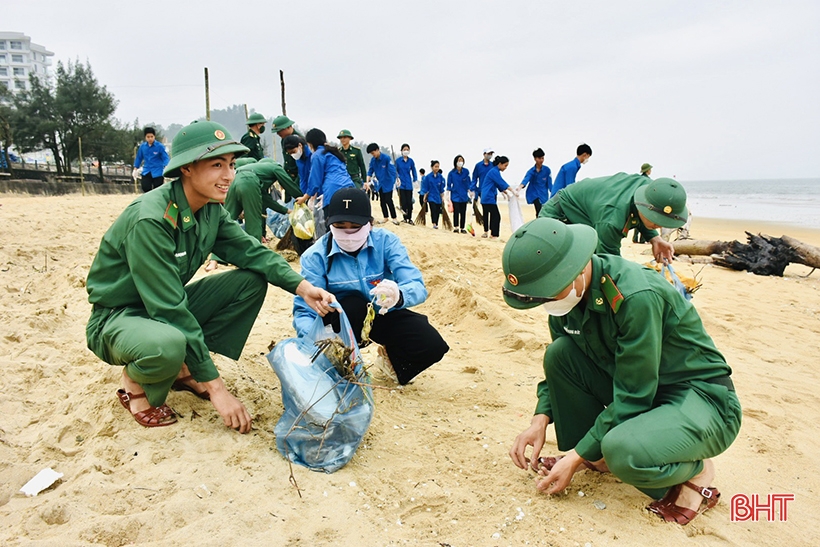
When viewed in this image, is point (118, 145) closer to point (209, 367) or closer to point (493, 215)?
point (493, 215)

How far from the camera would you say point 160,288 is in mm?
2250

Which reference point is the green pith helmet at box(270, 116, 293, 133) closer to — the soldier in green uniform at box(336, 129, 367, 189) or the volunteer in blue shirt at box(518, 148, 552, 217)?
the soldier in green uniform at box(336, 129, 367, 189)

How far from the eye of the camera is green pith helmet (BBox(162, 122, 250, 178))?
2307mm

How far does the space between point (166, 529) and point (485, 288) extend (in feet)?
14.3

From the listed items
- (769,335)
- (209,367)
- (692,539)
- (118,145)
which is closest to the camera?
(692,539)

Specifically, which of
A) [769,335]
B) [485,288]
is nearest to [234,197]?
[485,288]

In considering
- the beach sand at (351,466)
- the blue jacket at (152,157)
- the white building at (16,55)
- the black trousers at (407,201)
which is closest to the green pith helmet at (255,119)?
the blue jacket at (152,157)

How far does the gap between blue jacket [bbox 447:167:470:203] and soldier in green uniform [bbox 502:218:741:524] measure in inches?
399

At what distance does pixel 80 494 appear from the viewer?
1967mm

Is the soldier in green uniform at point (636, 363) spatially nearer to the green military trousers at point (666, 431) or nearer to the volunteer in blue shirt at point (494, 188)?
the green military trousers at point (666, 431)

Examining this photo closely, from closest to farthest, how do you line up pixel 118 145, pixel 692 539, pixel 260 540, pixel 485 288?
pixel 260 540 < pixel 692 539 < pixel 485 288 < pixel 118 145

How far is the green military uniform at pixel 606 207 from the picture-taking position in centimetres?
350

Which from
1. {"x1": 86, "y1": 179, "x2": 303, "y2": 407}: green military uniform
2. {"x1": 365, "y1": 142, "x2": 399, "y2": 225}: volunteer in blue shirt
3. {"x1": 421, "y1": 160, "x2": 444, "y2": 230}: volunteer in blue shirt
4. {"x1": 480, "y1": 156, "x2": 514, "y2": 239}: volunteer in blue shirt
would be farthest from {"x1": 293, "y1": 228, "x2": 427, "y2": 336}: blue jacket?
{"x1": 421, "y1": 160, "x2": 444, "y2": 230}: volunteer in blue shirt

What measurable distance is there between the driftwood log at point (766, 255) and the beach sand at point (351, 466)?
13.8ft
